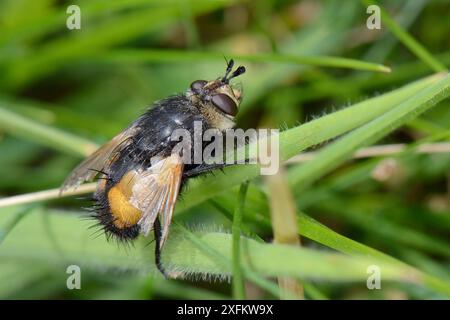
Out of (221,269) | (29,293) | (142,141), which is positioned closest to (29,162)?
(29,293)

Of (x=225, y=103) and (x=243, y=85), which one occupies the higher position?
(x=243, y=85)

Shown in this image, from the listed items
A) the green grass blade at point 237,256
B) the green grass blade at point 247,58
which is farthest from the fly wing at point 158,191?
the green grass blade at point 247,58

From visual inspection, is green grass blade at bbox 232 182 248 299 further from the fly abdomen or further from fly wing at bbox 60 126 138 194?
fly wing at bbox 60 126 138 194

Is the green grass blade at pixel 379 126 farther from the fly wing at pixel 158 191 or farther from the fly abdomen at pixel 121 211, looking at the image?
the fly abdomen at pixel 121 211

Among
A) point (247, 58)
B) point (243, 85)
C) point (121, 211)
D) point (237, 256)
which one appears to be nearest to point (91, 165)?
point (121, 211)

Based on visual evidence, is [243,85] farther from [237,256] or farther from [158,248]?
[237,256]
